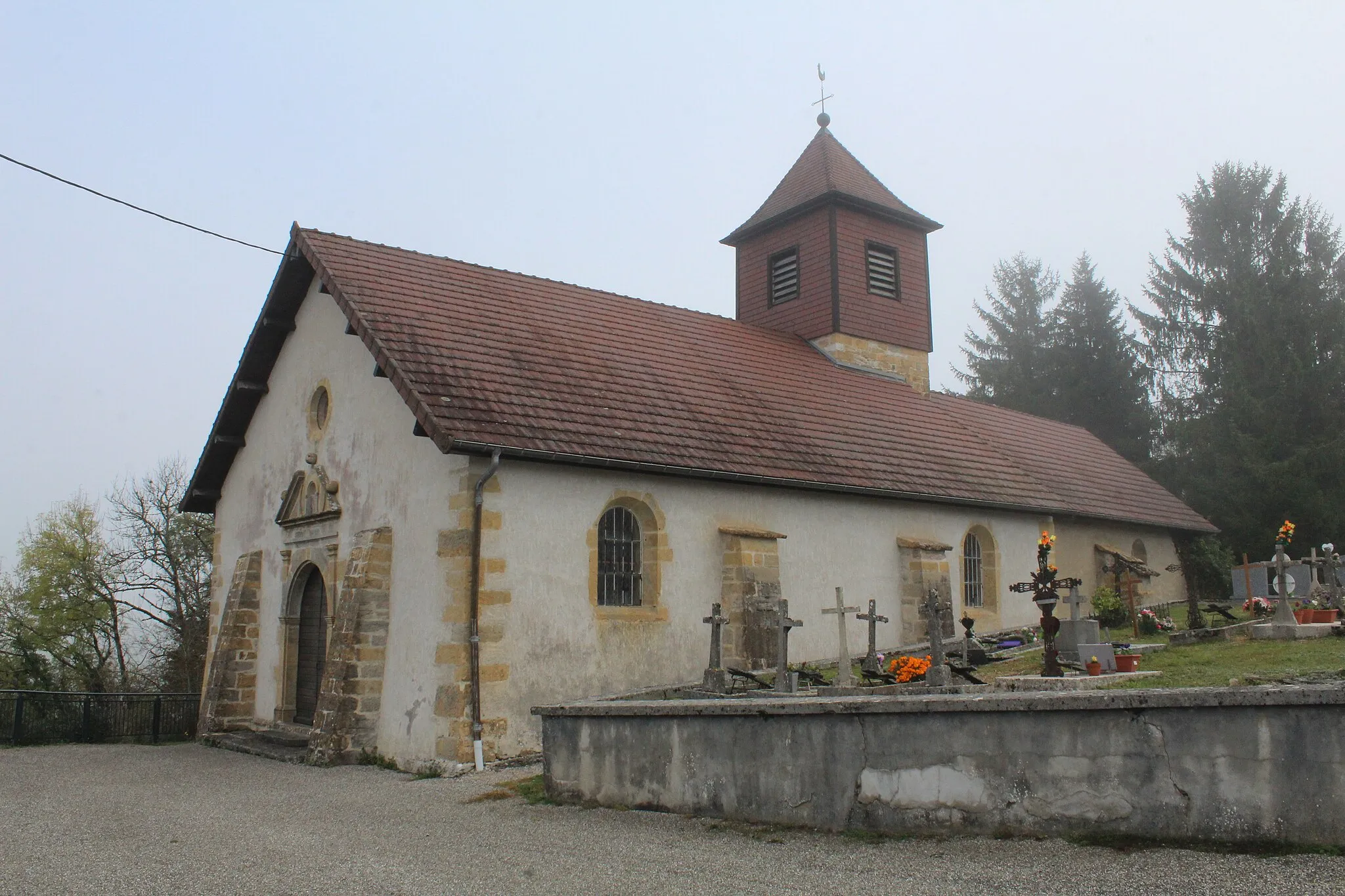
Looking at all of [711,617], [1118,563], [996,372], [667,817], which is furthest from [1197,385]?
[667,817]

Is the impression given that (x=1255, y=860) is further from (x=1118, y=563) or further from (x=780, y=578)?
(x=1118, y=563)

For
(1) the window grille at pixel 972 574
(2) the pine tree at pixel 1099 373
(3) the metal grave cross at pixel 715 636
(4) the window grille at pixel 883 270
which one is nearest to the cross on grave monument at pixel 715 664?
(3) the metal grave cross at pixel 715 636

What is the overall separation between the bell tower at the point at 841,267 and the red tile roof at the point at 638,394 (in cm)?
89

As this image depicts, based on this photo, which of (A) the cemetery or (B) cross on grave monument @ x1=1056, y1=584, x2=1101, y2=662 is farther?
(B) cross on grave monument @ x1=1056, y1=584, x2=1101, y2=662

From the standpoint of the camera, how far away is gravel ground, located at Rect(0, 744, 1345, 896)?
643cm

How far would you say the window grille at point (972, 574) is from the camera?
2005cm

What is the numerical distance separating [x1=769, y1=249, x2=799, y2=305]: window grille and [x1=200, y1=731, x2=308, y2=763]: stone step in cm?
1446

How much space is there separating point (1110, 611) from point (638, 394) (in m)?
10.4

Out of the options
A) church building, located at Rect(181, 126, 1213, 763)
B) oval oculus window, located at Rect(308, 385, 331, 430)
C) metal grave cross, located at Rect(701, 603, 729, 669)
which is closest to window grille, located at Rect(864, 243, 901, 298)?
church building, located at Rect(181, 126, 1213, 763)

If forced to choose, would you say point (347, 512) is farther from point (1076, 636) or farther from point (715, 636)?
point (1076, 636)

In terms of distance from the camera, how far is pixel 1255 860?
6.32m

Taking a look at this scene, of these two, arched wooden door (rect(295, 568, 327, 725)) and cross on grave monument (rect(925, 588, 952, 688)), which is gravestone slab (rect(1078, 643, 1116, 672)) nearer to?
cross on grave monument (rect(925, 588, 952, 688))

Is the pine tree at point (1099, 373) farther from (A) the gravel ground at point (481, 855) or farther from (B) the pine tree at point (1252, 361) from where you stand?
(A) the gravel ground at point (481, 855)

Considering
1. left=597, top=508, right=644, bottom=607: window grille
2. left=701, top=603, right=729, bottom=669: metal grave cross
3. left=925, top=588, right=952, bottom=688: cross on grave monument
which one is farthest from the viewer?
left=597, top=508, right=644, bottom=607: window grille
